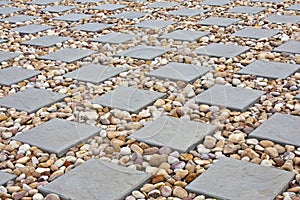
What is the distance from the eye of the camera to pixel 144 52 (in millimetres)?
3346

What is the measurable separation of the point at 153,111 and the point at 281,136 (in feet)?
2.14

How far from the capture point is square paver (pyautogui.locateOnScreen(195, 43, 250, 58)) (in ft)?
11.4

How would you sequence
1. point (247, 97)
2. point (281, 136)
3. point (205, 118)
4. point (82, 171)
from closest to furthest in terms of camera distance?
point (82, 171) → point (281, 136) → point (205, 118) → point (247, 97)

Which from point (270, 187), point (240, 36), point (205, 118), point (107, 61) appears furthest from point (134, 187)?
point (240, 36)

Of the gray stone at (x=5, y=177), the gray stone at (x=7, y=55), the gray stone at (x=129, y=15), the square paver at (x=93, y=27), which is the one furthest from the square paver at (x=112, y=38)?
the gray stone at (x=5, y=177)

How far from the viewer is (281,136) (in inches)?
90.7

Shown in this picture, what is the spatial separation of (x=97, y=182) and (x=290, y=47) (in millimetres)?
2082

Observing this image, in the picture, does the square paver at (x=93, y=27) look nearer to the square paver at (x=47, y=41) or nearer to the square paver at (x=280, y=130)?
the square paver at (x=47, y=41)

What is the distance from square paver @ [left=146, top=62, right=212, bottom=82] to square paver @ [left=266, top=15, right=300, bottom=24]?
1.41m

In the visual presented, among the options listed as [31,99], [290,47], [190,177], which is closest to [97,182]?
[190,177]

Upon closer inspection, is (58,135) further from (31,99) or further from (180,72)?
(180,72)

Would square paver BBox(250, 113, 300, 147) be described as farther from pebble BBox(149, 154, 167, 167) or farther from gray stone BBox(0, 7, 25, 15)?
gray stone BBox(0, 7, 25, 15)

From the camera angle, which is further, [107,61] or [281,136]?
[107,61]

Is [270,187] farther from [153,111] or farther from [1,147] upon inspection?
[1,147]
